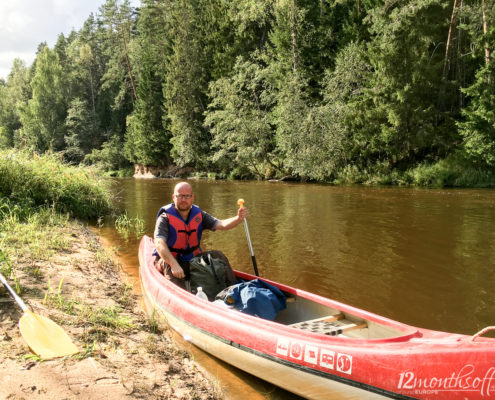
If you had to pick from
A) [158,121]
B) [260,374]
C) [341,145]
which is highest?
[158,121]

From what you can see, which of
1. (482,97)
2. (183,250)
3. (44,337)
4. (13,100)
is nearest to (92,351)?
(44,337)

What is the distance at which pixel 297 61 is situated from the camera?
23062mm

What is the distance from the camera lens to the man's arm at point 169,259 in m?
4.65

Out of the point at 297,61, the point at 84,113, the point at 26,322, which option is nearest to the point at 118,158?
the point at 84,113

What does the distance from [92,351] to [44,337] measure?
15.2 inches

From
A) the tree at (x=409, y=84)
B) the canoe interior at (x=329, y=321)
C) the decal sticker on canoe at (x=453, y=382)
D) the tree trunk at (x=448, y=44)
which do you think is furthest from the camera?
the tree at (x=409, y=84)

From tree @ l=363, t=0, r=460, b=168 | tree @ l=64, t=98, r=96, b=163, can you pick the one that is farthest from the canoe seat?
tree @ l=64, t=98, r=96, b=163

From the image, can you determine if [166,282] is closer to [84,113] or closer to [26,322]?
[26,322]

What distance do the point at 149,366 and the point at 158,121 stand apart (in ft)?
116

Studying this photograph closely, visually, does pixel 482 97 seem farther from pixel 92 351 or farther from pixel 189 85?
pixel 189 85

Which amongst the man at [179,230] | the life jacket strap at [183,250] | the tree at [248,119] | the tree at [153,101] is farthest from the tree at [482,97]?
the tree at [153,101]

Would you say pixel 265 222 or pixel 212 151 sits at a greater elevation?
pixel 212 151

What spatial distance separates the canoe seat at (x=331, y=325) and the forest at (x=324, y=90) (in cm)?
850

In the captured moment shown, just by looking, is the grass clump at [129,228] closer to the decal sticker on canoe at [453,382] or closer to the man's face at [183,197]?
the man's face at [183,197]
